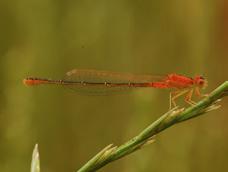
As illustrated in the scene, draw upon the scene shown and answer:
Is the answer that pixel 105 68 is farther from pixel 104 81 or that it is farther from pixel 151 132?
pixel 151 132

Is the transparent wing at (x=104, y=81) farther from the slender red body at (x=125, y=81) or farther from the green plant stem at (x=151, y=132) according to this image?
the green plant stem at (x=151, y=132)

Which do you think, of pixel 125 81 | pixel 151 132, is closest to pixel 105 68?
pixel 125 81

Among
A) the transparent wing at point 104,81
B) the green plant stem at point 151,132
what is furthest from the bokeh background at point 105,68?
the green plant stem at point 151,132

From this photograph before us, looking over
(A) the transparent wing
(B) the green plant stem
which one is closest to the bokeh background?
(A) the transparent wing

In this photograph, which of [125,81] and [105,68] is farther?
[105,68]

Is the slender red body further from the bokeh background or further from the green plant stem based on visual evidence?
the green plant stem

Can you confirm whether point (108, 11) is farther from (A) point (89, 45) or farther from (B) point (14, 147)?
(B) point (14, 147)

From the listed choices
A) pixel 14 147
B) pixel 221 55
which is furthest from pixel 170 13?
pixel 14 147
